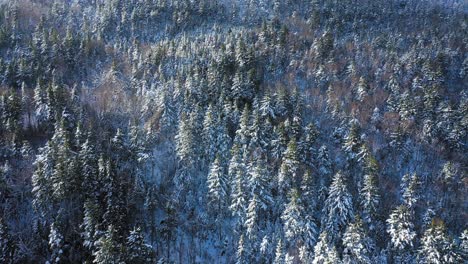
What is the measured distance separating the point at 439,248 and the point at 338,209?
11758mm

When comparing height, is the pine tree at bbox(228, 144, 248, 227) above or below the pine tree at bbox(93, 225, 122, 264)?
below

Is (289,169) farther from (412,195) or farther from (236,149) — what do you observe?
(412,195)

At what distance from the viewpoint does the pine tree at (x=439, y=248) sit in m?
42.8

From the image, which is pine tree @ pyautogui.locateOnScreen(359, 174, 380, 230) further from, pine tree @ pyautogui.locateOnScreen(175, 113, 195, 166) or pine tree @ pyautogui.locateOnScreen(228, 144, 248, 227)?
pine tree @ pyautogui.locateOnScreen(175, 113, 195, 166)

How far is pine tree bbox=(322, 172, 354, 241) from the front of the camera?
47.8 metres

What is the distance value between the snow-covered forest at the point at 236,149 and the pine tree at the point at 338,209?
203 millimetres

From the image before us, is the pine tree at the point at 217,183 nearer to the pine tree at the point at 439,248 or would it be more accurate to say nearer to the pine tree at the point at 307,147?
the pine tree at the point at 307,147

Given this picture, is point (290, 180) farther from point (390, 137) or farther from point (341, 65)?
point (341, 65)

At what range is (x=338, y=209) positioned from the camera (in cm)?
4859

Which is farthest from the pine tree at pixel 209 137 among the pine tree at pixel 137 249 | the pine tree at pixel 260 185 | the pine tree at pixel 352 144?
the pine tree at pixel 137 249

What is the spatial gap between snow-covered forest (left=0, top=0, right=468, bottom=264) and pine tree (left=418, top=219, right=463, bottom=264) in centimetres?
16

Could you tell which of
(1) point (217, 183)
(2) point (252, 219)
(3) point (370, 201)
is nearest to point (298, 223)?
(2) point (252, 219)

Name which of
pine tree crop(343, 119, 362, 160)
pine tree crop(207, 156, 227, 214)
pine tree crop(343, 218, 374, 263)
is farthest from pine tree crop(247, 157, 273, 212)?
pine tree crop(343, 119, 362, 160)

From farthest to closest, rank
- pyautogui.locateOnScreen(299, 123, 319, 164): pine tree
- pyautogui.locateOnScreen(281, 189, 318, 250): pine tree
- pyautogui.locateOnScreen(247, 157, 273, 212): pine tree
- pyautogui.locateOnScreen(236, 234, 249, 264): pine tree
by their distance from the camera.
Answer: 1. pyautogui.locateOnScreen(299, 123, 319, 164): pine tree
2. pyautogui.locateOnScreen(247, 157, 273, 212): pine tree
3. pyautogui.locateOnScreen(281, 189, 318, 250): pine tree
4. pyautogui.locateOnScreen(236, 234, 249, 264): pine tree
